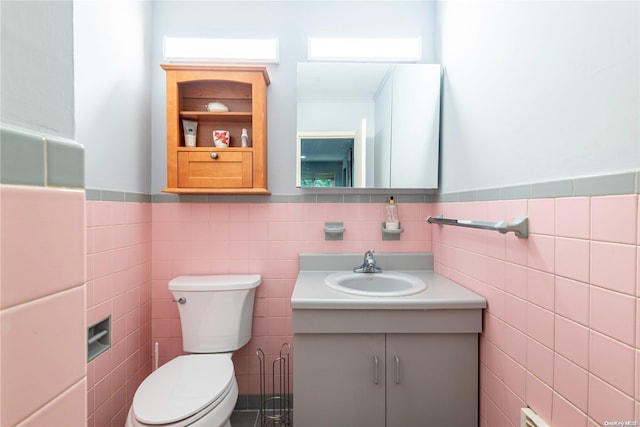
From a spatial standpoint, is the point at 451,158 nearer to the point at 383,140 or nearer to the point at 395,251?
the point at 383,140

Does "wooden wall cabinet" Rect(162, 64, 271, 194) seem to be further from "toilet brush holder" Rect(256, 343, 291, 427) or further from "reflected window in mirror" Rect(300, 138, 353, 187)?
"toilet brush holder" Rect(256, 343, 291, 427)

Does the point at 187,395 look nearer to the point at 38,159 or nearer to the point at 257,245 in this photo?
the point at 257,245

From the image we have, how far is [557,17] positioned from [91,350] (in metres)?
2.05

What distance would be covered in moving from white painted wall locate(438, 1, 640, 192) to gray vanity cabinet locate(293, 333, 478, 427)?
73 cm

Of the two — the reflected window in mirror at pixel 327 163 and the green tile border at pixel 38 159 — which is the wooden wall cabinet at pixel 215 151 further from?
the green tile border at pixel 38 159

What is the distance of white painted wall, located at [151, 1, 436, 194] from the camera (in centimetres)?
171

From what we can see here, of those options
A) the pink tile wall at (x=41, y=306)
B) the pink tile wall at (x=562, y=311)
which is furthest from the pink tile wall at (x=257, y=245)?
the pink tile wall at (x=41, y=306)

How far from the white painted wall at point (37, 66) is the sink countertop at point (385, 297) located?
1.02 meters

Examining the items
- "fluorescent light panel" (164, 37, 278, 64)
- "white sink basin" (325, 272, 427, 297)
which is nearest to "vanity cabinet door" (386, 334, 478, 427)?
"white sink basin" (325, 272, 427, 297)

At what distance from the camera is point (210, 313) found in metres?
1.54

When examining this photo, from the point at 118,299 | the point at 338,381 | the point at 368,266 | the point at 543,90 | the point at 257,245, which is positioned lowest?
the point at 338,381

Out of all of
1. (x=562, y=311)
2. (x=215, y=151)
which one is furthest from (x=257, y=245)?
(x=562, y=311)

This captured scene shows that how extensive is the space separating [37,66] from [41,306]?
0.83 ft

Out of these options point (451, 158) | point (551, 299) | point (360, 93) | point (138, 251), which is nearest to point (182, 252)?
point (138, 251)
